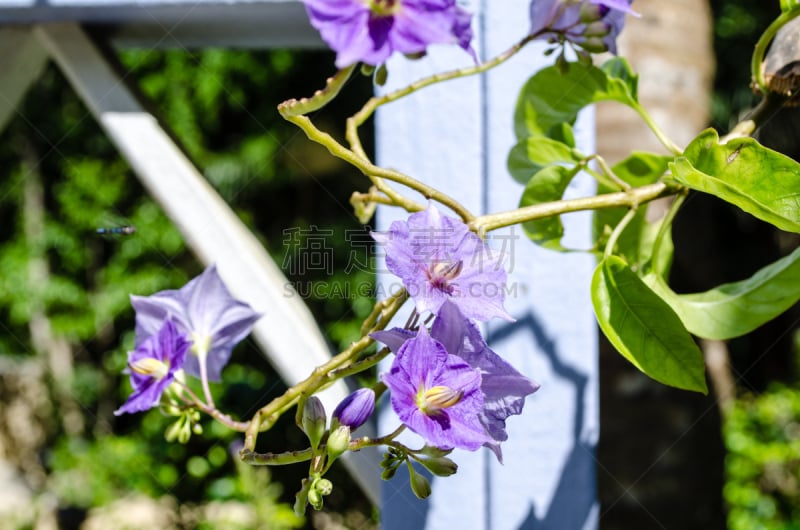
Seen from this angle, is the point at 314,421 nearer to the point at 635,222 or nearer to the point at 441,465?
the point at 441,465

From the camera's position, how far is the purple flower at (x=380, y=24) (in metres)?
0.41

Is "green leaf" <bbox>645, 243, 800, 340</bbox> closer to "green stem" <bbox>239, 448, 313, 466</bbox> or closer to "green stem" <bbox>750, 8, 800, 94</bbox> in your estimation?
"green stem" <bbox>750, 8, 800, 94</bbox>

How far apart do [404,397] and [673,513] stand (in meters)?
0.77

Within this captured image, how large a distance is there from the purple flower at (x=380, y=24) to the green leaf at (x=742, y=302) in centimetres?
27

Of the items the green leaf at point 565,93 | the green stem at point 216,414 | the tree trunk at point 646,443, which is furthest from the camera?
Result: the tree trunk at point 646,443

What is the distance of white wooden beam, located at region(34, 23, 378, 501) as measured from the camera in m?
0.70

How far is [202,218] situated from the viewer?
0.71 m

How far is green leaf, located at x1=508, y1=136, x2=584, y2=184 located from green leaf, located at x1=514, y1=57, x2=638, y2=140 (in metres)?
0.03

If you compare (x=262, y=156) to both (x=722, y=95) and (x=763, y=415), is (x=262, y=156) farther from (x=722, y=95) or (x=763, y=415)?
(x=722, y=95)

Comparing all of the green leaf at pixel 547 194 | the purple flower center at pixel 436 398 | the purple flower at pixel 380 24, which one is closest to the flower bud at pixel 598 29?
the green leaf at pixel 547 194

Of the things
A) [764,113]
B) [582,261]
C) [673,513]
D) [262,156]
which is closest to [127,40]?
[582,261]

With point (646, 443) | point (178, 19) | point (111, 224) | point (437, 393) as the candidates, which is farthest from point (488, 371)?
point (111, 224)

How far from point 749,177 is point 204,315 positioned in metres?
0.43

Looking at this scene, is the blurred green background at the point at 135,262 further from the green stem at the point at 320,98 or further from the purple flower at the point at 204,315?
the green stem at the point at 320,98
